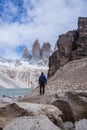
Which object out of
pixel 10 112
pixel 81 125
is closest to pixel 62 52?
pixel 10 112

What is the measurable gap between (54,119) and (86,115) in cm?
186

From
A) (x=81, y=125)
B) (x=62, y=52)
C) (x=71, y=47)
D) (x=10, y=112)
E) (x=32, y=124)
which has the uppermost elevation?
(x=71, y=47)

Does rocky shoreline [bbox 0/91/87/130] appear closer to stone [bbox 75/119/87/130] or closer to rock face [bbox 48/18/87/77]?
stone [bbox 75/119/87/130]

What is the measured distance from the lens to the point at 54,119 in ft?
35.9

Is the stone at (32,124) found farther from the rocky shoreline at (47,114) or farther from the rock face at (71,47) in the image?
the rock face at (71,47)

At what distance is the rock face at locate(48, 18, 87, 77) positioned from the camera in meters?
67.8

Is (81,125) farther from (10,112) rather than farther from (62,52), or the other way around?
(62,52)

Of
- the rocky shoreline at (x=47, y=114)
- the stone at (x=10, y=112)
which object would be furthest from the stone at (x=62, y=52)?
the stone at (x=10, y=112)

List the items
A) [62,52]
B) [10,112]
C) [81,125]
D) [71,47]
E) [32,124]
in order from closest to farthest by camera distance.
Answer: [32,124]
[81,125]
[10,112]
[62,52]
[71,47]

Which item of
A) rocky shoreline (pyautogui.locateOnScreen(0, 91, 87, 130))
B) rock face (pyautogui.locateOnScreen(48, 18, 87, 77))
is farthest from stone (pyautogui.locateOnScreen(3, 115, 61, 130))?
rock face (pyautogui.locateOnScreen(48, 18, 87, 77))

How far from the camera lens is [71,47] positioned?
72.2 metres

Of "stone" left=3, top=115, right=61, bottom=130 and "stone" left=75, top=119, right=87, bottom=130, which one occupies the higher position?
"stone" left=3, top=115, right=61, bottom=130

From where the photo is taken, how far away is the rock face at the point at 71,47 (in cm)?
6775

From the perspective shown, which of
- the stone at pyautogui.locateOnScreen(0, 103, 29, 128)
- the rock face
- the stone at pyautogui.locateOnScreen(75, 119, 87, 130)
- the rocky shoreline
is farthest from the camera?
the rock face
